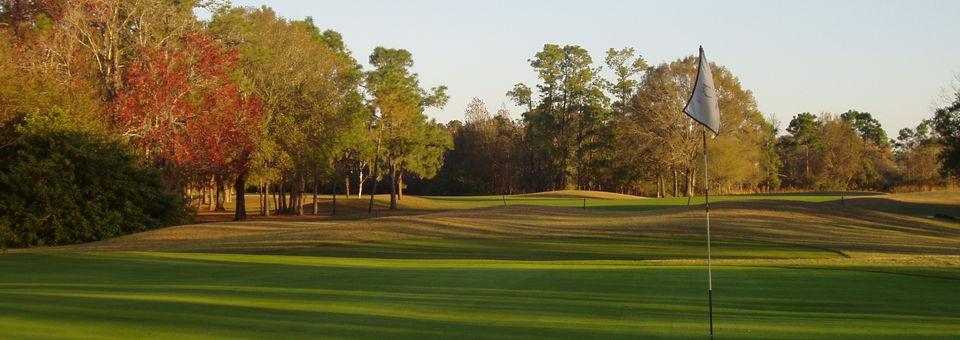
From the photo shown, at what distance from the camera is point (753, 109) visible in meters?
75.6

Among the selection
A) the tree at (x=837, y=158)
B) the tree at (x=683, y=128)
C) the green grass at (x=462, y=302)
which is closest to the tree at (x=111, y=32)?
the green grass at (x=462, y=302)

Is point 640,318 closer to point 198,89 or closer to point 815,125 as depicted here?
point 198,89

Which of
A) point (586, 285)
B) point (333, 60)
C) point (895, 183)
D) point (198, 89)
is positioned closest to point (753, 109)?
point (895, 183)

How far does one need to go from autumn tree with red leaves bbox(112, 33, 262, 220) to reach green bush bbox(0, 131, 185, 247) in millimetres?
3052

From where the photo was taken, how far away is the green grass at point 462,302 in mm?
8906

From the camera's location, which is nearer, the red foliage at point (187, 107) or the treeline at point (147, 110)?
the treeline at point (147, 110)

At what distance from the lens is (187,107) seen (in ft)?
134

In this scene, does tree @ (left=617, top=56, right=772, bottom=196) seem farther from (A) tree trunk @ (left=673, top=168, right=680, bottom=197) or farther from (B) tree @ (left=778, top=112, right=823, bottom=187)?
(B) tree @ (left=778, top=112, right=823, bottom=187)

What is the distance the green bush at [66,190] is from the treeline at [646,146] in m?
46.5

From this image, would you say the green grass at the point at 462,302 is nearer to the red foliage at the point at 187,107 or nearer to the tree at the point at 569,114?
the red foliage at the point at 187,107

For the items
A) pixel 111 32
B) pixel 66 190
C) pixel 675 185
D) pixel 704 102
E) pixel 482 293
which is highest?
pixel 111 32

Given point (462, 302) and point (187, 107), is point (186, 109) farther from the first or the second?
point (462, 302)

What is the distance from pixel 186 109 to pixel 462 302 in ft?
109

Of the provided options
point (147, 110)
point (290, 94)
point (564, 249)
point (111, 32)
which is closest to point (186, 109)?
point (147, 110)
